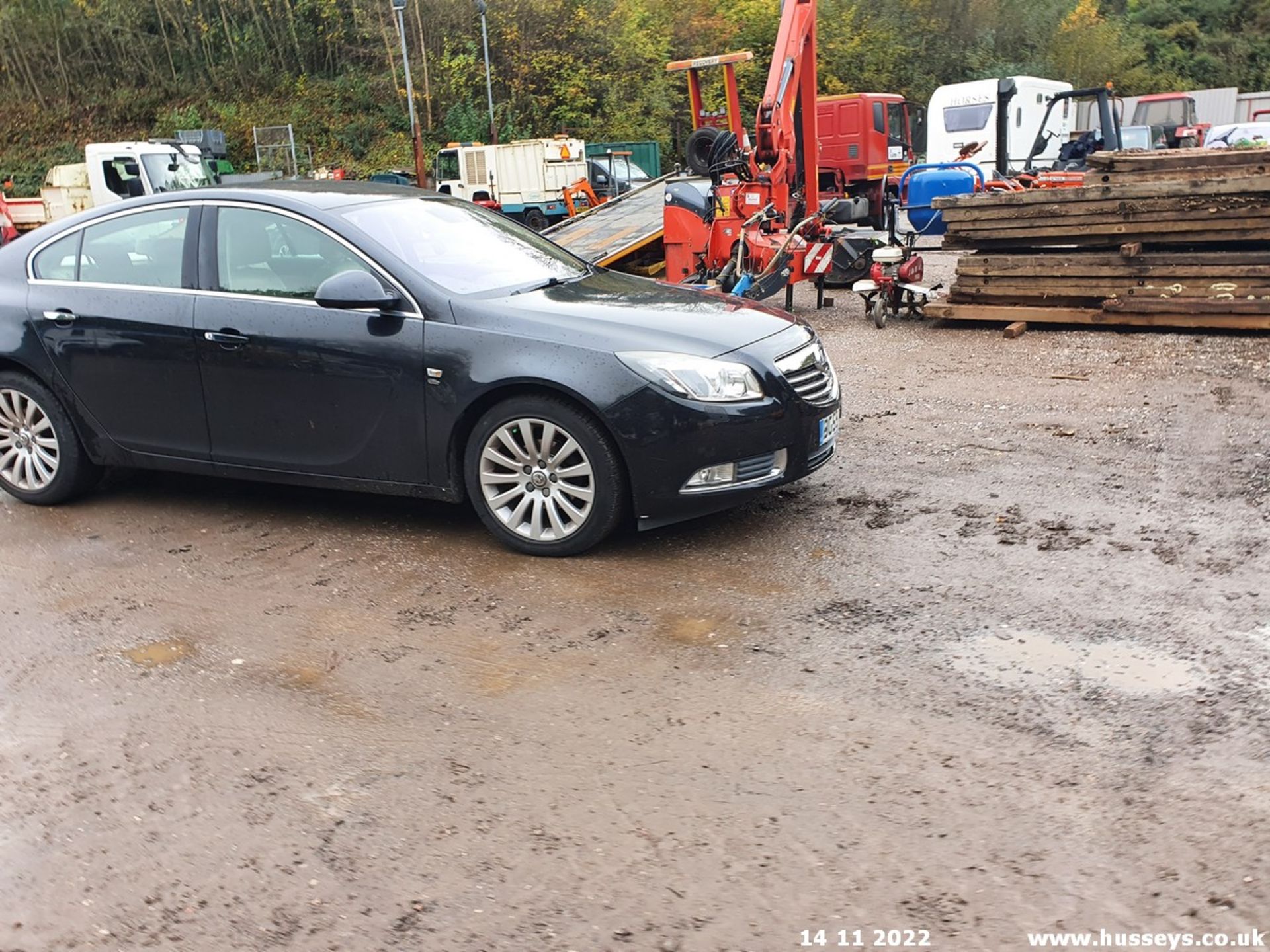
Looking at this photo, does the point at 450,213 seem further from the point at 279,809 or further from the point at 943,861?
the point at 943,861

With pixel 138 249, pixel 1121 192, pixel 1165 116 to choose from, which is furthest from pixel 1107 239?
pixel 1165 116

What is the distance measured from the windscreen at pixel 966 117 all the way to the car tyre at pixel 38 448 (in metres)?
25.3

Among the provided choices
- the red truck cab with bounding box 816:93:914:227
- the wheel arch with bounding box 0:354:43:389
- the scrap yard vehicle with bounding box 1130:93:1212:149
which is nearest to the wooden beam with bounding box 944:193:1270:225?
the wheel arch with bounding box 0:354:43:389

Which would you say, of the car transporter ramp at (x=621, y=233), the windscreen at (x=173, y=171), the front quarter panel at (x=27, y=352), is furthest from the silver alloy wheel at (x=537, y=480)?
the windscreen at (x=173, y=171)

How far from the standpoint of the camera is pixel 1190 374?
329 inches

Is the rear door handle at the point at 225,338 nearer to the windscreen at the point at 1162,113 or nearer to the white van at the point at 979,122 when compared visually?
the white van at the point at 979,122

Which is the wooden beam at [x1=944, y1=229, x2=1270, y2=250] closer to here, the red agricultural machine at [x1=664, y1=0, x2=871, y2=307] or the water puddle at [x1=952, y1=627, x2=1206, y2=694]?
the red agricultural machine at [x1=664, y1=0, x2=871, y2=307]

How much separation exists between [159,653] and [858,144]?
22.2 m

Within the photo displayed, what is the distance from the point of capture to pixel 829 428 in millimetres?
5355

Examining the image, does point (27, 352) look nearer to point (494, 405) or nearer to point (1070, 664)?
point (494, 405)

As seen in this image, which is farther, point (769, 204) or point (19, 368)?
point (769, 204)

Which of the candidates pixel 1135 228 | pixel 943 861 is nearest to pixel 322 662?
pixel 943 861

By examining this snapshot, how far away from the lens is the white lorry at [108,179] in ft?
76.2

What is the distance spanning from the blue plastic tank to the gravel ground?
773 centimetres
